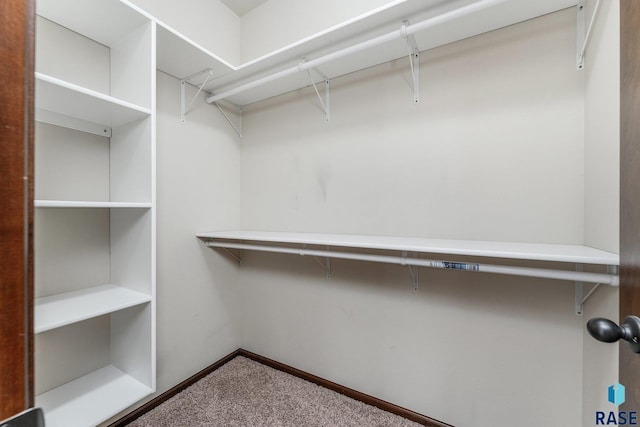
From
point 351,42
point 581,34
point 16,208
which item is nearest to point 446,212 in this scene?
point 581,34

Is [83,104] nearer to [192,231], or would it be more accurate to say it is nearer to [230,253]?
[192,231]

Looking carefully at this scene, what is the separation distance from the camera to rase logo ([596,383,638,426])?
51 centimetres

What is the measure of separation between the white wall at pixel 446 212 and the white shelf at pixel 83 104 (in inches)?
36.2

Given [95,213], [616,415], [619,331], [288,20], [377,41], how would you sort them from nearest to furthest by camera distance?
1. [619,331]
2. [616,415]
3. [377,41]
4. [95,213]
5. [288,20]

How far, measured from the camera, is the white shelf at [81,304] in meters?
0.98

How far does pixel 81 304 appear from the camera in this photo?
114cm

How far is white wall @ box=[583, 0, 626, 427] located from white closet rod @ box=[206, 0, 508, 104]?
0.40 meters

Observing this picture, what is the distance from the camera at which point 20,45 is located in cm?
35

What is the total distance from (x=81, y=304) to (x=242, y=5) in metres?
2.16

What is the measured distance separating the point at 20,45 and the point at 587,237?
1.69 meters

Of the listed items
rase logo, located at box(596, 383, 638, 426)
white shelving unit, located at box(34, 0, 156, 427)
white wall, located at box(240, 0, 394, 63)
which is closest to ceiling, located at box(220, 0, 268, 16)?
white wall, located at box(240, 0, 394, 63)

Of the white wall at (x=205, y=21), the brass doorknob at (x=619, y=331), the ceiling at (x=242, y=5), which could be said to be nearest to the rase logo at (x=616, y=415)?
the brass doorknob at (x=619, y=331)

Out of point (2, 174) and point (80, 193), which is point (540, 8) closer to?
point (2, 174)

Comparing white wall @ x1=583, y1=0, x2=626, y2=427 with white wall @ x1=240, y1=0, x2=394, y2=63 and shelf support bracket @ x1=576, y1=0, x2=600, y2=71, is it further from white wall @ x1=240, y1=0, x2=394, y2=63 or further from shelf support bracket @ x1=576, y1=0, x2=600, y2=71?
white wall @ x1=240, y1=0, x2=394, y2=63
